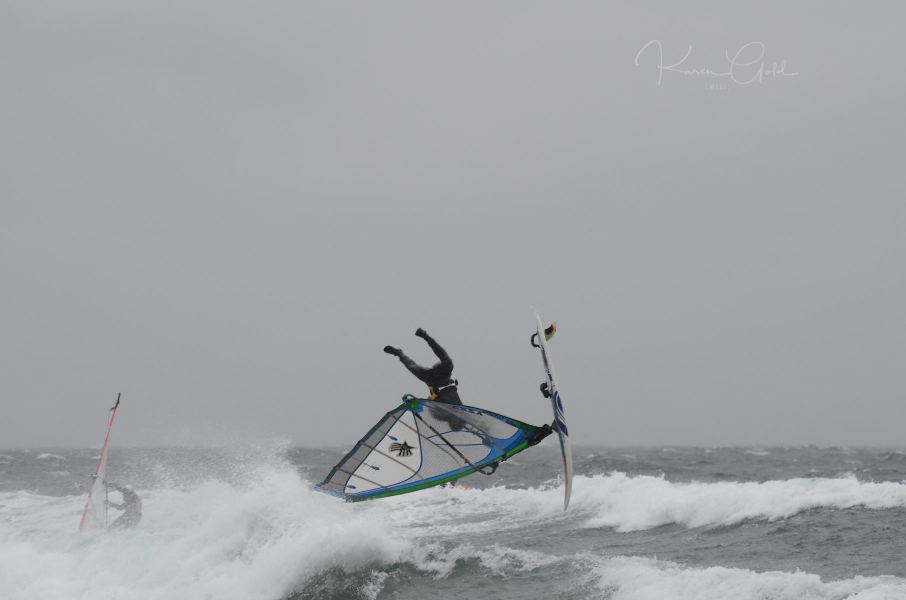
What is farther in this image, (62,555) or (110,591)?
(62,555)

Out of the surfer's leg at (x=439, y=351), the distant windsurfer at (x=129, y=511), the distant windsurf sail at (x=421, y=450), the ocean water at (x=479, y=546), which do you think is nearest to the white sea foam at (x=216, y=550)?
the ocean water at (x=479, y=546)

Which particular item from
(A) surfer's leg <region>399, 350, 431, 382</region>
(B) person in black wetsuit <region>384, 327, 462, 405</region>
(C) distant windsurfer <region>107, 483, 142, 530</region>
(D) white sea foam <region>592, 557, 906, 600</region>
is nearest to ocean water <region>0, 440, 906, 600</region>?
(D) white sea foam <region>592, 557, 906, 600</region>

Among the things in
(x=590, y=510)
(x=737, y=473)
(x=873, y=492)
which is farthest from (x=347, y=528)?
(x=737, y=473)

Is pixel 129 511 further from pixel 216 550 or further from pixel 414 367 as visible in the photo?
pixel 414 367

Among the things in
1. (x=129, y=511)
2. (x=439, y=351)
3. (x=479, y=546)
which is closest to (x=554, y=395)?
(x=439, y=351)

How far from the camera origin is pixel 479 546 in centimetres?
1426

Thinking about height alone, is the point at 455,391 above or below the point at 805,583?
above

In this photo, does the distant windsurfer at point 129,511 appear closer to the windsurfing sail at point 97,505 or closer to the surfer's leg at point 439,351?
the windsurfing sail at point 97,505

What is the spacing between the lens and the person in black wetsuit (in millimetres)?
10062

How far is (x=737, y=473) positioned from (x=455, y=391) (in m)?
22.0

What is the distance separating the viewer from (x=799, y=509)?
14.7 meters

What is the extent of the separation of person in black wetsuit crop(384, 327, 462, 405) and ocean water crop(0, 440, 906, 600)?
106 inches

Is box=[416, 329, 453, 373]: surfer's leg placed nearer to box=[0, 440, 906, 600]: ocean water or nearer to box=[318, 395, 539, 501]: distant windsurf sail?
box=[318, 395, 539, 501]: distant windsurf sail

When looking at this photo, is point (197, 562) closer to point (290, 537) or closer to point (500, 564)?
point (290, 537)
